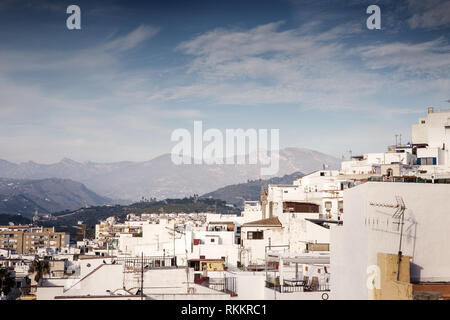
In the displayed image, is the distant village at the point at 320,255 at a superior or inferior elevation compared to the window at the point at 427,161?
inferior

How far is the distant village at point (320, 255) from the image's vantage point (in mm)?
10188

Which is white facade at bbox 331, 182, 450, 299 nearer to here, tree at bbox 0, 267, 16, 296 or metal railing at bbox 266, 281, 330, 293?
metal railing at bbox 266, 281, 330, 293

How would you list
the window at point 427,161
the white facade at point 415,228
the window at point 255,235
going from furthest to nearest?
the window at point 427,161 → the window at point 255,235 → the white facade at point 415,228

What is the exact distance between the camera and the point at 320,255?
1834 centimetres

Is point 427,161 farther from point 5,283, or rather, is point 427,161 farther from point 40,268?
point 5,283

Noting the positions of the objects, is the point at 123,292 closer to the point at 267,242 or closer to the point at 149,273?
the point at 149,273

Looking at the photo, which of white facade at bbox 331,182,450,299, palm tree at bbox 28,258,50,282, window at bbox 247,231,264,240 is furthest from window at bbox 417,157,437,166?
white facade at bbox 331,182,450,299

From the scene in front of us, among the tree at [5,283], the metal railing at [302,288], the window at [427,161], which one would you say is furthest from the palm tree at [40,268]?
the window at [427,161]

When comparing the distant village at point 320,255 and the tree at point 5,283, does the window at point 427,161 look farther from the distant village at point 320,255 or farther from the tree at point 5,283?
the tree at point 5,283

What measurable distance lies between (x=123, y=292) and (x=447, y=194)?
10415mm

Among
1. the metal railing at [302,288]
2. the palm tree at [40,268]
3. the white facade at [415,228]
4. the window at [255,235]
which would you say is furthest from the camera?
the palm tree at [40,268]

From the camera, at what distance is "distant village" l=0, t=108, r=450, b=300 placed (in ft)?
33.4
